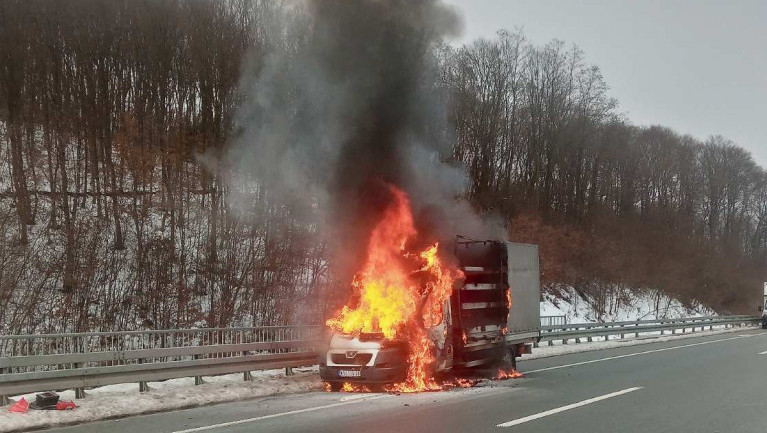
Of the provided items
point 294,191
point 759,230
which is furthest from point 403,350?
point 759,230

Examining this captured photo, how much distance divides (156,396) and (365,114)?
7249 millimetres

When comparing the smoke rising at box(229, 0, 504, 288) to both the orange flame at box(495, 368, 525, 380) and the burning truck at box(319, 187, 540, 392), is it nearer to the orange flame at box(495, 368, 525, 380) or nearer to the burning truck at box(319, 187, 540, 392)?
the burning truck at box(319, 187, 540, 392)

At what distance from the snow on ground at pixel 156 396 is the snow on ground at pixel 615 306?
26.3m

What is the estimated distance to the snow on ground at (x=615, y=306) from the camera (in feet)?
129

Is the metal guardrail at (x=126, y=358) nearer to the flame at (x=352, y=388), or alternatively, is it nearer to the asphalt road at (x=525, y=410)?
the asphalt road at (x=525, y=410)

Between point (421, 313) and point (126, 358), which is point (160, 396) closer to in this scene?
point (126, 358)

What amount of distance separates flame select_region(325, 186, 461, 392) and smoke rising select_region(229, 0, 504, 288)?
117 centimetres

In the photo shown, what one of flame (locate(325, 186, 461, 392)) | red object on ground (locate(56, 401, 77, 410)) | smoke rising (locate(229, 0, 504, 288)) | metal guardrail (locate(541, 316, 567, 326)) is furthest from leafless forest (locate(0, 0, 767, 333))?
red object on ground (locate(56, 401, 77, 410))

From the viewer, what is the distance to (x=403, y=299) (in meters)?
11.6

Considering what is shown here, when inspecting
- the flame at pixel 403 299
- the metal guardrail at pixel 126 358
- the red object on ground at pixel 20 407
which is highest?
the flame at pixel 403 299

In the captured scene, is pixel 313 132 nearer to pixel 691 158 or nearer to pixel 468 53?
pixel 468 53

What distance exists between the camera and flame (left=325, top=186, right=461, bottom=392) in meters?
11.3

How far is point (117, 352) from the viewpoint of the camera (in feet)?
34.2

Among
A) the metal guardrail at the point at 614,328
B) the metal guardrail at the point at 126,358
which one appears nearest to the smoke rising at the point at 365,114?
the metal guardrail at the point at 126,358
